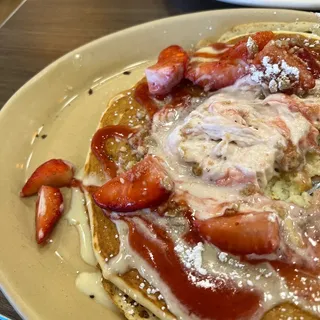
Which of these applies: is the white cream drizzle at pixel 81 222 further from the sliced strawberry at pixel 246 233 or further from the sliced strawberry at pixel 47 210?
the sliced strawberry at pixel 246 233

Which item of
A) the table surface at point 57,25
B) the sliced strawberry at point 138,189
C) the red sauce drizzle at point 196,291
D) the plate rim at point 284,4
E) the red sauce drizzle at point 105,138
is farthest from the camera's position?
the table surface at point 57,25

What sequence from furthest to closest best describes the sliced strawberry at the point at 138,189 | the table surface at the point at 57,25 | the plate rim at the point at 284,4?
the table surface at the point at 57,25 < the plate rim at the point at 284,4 < the sliced strawberry at the point at 138,189

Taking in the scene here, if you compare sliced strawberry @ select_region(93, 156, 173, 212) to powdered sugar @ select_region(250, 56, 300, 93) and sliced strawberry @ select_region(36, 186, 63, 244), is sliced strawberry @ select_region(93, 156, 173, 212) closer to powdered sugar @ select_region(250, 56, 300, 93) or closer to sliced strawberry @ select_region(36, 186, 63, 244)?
sliced strawberry @ select_region(36, 186, 63, 244)

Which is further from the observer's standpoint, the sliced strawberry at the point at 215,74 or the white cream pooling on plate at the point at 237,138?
the sliced strawberry at the point at 215,74

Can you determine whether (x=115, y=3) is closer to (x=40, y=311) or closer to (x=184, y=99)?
(x=184, y=99)

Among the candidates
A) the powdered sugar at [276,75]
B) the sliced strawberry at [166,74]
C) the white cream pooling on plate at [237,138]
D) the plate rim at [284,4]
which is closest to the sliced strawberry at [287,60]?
the powdered sugar at [276,75]

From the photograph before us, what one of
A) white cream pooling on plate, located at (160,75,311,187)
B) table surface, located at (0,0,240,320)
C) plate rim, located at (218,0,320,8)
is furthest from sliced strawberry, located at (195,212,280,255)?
table surface, located at (0,0,240,320)
